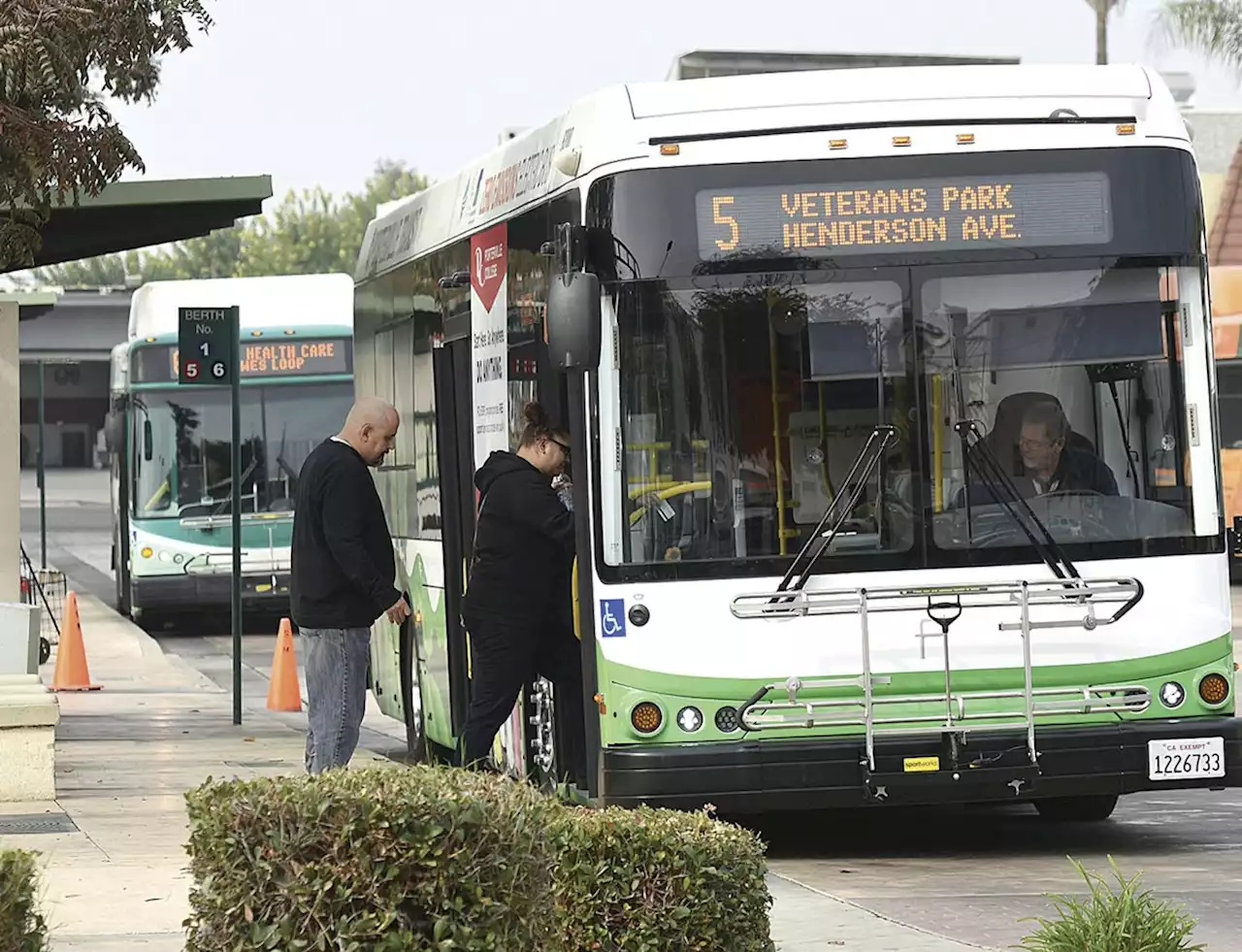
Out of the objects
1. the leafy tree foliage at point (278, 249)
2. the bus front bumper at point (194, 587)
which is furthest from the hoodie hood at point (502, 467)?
the leafy tree foliage at point (278, 249)

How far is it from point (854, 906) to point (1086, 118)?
359 centimetres

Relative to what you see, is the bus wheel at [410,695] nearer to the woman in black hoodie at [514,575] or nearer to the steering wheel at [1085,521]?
the woman in black hoodie at [514,575]

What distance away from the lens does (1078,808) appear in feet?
38.1

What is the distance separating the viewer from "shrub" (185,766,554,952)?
520 cm

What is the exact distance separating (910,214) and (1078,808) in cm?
328

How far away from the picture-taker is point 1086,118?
10.2 metres

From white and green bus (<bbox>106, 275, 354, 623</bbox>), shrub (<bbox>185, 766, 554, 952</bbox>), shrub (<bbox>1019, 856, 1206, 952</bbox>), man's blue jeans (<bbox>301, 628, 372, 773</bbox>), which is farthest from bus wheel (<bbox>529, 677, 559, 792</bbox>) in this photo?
white and green bus (<bbox>106, 275, 354, 623</bbox>)

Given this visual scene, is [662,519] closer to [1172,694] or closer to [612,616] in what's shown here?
[612,616]

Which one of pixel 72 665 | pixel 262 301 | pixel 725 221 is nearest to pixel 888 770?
pixel 725 221

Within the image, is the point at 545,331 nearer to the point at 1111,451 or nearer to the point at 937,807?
the point at 1111,451

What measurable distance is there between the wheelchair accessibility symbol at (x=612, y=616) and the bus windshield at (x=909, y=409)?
7.6 inches

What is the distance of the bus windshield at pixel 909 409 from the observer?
9.92m

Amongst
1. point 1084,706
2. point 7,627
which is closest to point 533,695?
point 1084,706

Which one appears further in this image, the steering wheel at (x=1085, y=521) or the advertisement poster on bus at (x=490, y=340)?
the advertisement poster on bus at (x=490, y=340)
